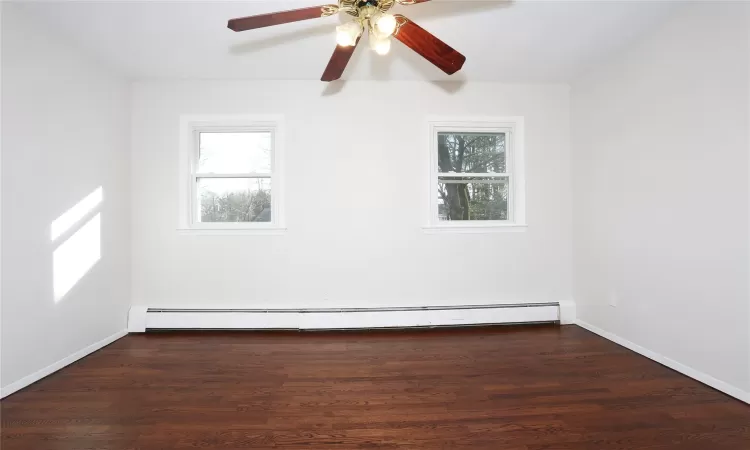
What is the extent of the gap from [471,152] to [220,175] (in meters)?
2.47

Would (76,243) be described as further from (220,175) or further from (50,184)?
(220,175)

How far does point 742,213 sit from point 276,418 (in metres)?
2.74

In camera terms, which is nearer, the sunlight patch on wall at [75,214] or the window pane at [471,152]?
the sunlight patch on wall at [75,214]

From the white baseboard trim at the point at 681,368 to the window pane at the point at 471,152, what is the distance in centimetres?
171

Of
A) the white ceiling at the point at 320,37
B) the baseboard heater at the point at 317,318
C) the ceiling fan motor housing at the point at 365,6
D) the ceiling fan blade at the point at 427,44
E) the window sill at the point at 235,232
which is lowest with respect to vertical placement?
the baseboard heater at the point at 317,318

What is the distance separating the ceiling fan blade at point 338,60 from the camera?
1.68 metres

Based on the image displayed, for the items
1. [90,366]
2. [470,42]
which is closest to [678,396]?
[470,42]

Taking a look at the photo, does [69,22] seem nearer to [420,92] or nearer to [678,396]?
[420,92]

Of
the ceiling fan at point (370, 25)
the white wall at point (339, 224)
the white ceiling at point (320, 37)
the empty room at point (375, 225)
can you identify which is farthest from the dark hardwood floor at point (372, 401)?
the white ceiling at point (320, 37)

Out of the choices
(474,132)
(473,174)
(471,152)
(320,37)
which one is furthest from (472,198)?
(320,37)

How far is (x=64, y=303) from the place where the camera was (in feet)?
6.73

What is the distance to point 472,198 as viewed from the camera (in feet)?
9.63

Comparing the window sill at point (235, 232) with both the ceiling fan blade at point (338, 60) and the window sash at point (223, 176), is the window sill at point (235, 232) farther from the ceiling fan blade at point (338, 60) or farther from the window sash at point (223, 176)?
the ceiling fan blade at point (338, 60)

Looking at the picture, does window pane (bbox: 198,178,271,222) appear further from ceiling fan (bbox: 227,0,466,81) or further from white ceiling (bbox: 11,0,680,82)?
ceiling fan (bbox: 227,0,466,81)
